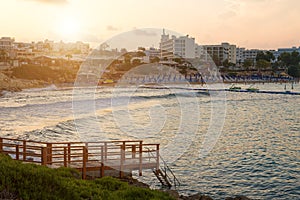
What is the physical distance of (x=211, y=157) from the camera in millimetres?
24719

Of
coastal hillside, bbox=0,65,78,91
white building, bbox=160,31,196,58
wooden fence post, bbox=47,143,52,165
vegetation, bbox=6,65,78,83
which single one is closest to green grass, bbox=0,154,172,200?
wooden fence post, bbox=47,143,52,165

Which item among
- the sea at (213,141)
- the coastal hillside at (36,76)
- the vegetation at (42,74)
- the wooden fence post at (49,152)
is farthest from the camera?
the vegetation at (42,74)

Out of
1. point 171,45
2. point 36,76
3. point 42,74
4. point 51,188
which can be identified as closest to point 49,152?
point 51,188

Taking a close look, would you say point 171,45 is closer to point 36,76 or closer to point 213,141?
point 213,141

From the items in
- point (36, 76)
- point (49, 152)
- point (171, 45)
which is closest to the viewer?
point (49, 152)

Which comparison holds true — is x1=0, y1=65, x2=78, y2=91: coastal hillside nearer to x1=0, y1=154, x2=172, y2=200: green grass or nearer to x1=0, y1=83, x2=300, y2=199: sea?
x1=0, y1=83, x2=300, y2=199: sea

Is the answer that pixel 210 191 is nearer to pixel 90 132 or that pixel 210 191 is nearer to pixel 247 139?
pixel 247 139

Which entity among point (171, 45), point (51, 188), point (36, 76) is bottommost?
point (51, 188)

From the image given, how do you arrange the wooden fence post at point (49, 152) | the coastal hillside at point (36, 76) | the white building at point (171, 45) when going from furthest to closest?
1. the coastal hillside at point (36, 76)
2. the white building at point (171, 45)
3. the wooden fence post at point (49, 152)

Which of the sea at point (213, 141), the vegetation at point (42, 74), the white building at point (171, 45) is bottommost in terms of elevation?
the sea at point (213, 141)

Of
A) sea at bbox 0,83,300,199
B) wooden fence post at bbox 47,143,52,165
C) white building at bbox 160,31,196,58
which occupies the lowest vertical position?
sea at bbox 0,83,300,199

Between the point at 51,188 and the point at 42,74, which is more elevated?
the point at 42,74

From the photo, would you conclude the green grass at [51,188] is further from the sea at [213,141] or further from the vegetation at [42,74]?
the vegetation at [42,74]

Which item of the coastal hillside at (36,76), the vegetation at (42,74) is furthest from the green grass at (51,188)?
the vegetation at (42,74)
